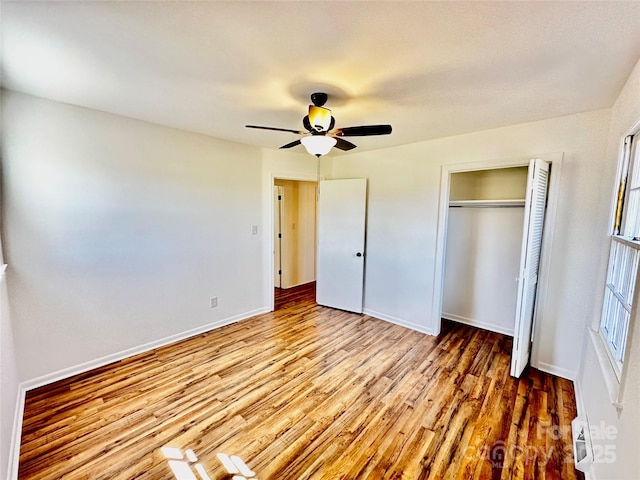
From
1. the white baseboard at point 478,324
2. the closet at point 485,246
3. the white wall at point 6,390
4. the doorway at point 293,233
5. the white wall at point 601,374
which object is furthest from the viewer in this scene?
the doorway at point 293,233

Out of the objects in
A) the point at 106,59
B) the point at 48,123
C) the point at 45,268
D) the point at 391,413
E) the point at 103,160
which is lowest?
the point at 391,413

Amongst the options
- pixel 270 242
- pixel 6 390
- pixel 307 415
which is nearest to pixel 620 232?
pixel 307 415

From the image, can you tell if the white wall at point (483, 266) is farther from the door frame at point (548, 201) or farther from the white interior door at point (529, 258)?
the white interior door at point (529, 258)

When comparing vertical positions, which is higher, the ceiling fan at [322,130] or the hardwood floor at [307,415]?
the ceiling fan at [322,130]

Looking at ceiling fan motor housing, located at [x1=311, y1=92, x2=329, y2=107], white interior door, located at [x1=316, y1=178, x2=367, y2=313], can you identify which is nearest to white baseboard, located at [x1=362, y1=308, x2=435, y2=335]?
white interior door, located at [x1=316, y1=178, x2=367, y2=313]

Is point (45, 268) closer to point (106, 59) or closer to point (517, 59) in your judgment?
point (106, 59)

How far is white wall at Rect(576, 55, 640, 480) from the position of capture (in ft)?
3.89

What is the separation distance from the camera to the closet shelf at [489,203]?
325 centimetres

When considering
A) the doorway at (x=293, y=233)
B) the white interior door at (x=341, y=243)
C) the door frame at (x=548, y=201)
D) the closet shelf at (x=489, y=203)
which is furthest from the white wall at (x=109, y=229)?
the closet shelf at (x=489, y=203)

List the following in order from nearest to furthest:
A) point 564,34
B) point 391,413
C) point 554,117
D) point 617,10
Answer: point 617,10 < point 564,34 < point 391,413 < point 554,117

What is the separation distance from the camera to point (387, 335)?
137 inches

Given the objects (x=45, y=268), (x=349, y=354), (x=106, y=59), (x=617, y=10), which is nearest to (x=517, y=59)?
(x=617, y=10)

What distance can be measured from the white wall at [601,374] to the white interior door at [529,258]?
1.28 ft

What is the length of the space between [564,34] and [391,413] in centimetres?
255
